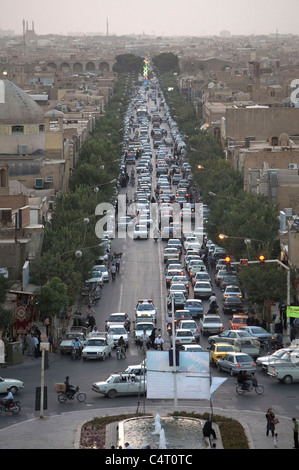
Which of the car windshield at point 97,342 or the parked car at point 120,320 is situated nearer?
the car windshield at point 97,342

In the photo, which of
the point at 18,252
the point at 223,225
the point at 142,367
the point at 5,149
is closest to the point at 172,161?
the point at 5,149

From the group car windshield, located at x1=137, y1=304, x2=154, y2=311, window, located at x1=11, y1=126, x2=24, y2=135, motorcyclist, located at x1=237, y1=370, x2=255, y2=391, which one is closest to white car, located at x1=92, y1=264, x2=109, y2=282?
car windshield, located at x1=137, y1=304, x2=154, y2=311

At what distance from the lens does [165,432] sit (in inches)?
1136

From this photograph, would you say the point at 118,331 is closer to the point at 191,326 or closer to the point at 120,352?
the point at 191,326

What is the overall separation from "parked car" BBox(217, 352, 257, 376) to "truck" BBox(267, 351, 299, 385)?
0.67 meters

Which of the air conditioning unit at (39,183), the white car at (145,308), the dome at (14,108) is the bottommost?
the white car at (145,308)

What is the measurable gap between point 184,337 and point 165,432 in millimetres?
12470

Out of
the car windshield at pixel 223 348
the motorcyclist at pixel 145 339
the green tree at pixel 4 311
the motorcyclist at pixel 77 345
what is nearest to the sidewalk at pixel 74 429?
the car windshield at pixel 223 348

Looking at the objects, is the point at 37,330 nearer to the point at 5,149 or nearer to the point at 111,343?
the point at 111,343

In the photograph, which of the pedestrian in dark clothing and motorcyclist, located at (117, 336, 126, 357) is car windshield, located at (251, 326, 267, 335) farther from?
the pedestrian in dark clothing

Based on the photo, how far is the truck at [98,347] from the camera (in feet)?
128

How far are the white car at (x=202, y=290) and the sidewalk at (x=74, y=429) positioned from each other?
62.0 ft

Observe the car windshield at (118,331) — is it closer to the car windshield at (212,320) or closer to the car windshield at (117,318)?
the car windshield at (117,318)
